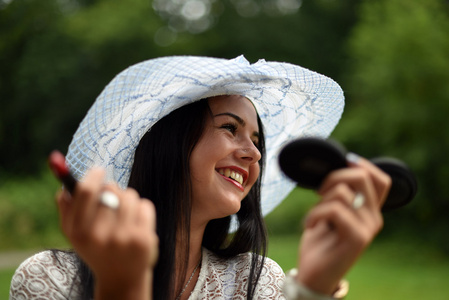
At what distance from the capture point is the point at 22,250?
12.7m

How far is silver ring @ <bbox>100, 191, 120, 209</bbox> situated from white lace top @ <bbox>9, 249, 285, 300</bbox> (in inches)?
38.7

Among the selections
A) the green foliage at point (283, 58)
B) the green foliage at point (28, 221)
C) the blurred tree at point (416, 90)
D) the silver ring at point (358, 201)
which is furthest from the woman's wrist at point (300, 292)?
the blurred tree at point (416, 90)

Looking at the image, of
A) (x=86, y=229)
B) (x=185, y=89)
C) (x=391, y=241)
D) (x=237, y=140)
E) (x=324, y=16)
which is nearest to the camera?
(x=86, y=229)

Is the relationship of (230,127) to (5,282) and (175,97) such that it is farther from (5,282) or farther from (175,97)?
(5,282)

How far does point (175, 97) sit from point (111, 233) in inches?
47.5

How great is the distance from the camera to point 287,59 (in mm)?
30000

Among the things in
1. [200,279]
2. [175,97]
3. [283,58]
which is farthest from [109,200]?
[283,58]

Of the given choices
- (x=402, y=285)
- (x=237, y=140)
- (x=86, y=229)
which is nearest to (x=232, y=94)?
(x=237, y=140)

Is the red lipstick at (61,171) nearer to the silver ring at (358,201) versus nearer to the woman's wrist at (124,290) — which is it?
the woman's wrist at (124,290)

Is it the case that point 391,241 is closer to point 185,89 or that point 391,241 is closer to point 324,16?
point 185,89

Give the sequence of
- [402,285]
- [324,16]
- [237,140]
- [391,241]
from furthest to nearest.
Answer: [324,16], [391,241], [402,285], [237,140]

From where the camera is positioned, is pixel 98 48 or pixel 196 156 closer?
pixel 196 156

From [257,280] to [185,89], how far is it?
2.63ft

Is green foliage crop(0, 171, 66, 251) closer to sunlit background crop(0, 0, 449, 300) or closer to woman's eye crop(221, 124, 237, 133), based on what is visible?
sunlit background crop(0, 0, 449, 300)
